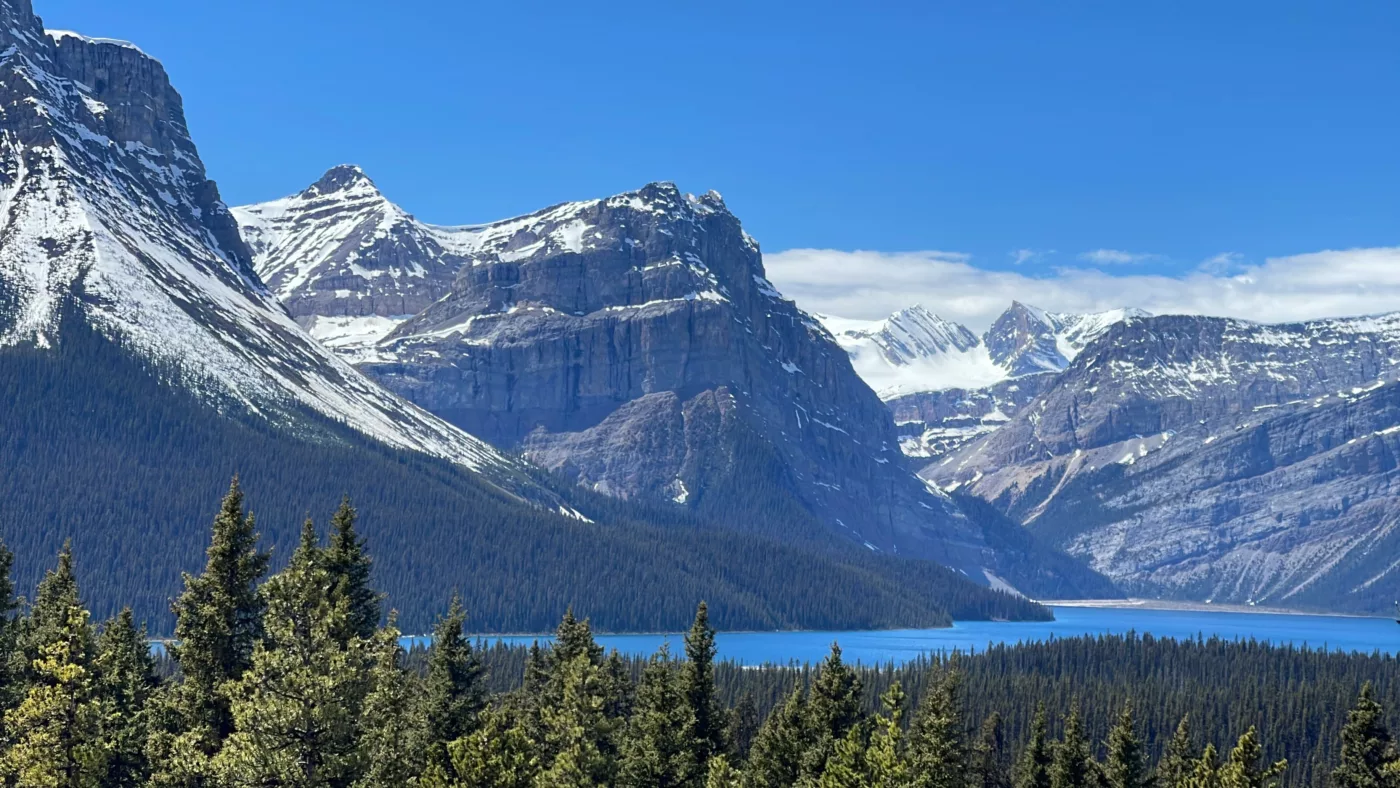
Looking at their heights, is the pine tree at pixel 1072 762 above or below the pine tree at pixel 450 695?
below

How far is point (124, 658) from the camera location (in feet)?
274

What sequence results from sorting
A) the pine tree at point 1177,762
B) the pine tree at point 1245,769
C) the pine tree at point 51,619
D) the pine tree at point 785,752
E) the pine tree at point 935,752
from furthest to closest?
1. the pine tree at point 1177,762
2. the pine tree at point 785,752
3. the pine tree at point 51,619
4. the pine tree at point 935,752
5. the pine tree at point 1245,769

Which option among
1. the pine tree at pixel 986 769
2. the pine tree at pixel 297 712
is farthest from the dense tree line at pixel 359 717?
the pine tree at pixel 986 769

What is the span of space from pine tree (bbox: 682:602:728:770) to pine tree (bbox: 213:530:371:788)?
26.3m

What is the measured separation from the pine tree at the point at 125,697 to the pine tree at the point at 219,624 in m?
4.18

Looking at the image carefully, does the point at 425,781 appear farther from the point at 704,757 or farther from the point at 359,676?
the point at 704,757

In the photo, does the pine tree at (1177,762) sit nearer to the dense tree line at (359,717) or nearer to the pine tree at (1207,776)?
the dense tree line at (359,717)

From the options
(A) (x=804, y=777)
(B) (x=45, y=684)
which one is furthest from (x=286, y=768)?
(A) (x=804, y=777)

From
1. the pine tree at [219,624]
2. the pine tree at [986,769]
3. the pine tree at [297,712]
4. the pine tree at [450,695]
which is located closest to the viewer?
the pine tree at [297,712]

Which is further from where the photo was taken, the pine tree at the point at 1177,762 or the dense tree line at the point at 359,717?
the pine tree at the point at 1177,762

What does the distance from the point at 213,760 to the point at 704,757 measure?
3079 cm

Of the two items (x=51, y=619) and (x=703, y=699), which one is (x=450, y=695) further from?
(x=51, y=619)

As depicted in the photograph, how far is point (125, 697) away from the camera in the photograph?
82312mm

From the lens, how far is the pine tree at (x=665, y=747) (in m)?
86.2
